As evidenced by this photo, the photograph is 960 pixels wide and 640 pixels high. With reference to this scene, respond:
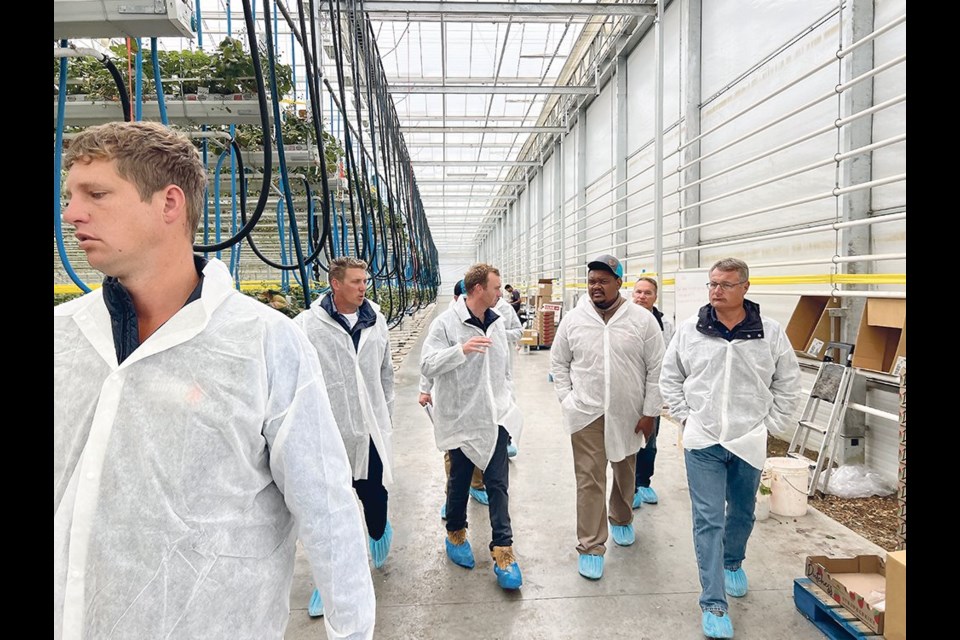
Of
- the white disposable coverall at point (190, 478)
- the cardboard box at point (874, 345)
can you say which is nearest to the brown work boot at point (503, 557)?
the white disposable coverall at point (190, 478)

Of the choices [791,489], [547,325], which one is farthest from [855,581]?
[547,325]

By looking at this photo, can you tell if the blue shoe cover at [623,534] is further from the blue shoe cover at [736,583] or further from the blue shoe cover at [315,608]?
A: the blue shoe cover at [315,608]

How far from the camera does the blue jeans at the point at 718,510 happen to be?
84.8 inches

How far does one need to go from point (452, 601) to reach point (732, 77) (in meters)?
5.64

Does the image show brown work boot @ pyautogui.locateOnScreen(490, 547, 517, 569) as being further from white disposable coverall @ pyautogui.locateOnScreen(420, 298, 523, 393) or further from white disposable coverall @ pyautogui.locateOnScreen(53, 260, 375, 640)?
white disposable coverall @ pyautogui.locateOnScreen(53, 260, 375, 640)

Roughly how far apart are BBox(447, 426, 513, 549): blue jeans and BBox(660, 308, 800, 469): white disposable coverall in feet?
2.85

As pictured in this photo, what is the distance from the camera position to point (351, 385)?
8.46 ft

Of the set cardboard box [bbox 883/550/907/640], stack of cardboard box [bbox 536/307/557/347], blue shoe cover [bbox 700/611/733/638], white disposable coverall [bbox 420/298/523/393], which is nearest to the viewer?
cardboard box [bbox 883/550/907/640]

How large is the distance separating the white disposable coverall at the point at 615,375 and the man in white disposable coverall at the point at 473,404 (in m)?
0.36

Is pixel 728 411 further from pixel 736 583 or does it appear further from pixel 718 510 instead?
pixel 736 583

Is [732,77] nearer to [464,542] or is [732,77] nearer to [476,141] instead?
[464,542]

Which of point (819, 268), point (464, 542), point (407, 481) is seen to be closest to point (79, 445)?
point (464, 542)

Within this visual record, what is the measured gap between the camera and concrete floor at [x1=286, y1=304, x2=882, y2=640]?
2.21 m

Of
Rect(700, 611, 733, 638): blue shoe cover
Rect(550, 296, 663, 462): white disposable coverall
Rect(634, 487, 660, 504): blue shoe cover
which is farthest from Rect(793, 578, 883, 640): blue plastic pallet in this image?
Rect(634, 487, 660, 504): blue shoe cover
